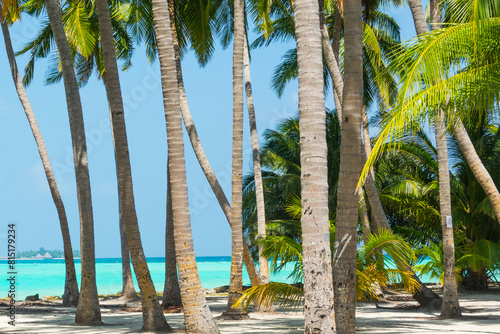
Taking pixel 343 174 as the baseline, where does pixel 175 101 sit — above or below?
above

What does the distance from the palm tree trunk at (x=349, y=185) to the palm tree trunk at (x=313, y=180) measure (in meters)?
0.72

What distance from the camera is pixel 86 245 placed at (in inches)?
437

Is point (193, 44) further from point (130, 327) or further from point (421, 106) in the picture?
point (421, 106)

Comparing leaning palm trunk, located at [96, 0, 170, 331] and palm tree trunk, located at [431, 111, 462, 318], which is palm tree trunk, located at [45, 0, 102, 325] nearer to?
leaning palm trunk, located at [96, 0, 170, 331]

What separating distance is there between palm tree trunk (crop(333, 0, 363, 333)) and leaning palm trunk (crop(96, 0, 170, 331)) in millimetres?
3765

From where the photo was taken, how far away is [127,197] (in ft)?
31.4

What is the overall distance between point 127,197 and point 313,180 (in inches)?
187

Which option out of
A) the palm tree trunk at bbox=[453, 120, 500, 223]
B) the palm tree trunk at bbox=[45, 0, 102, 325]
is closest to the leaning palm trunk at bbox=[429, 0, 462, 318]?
the palm tree trunk at bbox=[453, 120, 500, 223]

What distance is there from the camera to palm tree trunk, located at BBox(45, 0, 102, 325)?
422 inches

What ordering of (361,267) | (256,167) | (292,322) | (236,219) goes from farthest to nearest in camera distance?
1. (256,167)
2. (236,219)
3. (292,322)
4. (361,267)

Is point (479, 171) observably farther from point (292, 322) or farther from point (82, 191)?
point (82, 191)

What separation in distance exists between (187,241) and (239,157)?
3588 millimetres

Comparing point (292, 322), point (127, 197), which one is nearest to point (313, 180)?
point (127, 197)

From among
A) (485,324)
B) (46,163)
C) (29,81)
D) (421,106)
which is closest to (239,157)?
(421,106)
